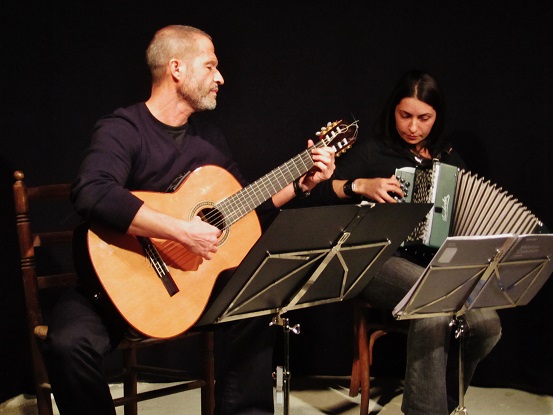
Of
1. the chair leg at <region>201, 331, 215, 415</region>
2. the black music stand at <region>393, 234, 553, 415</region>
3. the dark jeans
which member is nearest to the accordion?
the dark jeans

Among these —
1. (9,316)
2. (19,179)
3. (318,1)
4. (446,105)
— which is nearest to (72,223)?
(9,316)

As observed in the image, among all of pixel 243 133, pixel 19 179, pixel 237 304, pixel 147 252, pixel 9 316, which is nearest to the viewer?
pixel 237 304

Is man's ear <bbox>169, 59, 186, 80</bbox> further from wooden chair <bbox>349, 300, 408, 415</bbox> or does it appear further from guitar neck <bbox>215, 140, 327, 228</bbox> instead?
wooden chair <bbox>349, 300, 408, 415</bbox>

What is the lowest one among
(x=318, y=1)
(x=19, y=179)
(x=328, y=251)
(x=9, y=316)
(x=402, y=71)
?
(x=9, y=316)

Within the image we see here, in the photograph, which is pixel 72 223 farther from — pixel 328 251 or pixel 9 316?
pixel 328 251

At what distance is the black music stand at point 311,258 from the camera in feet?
6.87

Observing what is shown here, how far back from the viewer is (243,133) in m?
3.71

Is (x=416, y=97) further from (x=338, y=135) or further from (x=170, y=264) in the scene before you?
(x=170, y=264)

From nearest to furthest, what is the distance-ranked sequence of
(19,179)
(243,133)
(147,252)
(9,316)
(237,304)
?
(237,304) < (147,252) < (19,179) < (9,316) < (243,133)

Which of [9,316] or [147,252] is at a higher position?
[147,252]

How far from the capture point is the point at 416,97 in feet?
10.8

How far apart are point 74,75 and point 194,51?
957 mm

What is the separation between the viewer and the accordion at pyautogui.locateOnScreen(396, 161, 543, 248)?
9.70 ft

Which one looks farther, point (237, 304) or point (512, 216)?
point (512, 216)
